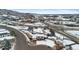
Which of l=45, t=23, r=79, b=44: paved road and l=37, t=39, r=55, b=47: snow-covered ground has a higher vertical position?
l=45, t=23, r=79, b=44: paved road

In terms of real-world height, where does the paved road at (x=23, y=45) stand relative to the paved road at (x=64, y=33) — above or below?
below

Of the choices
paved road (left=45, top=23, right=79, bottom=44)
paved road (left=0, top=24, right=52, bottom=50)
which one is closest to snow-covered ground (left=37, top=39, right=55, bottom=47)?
paved road (left=0, top=24, right=52, bottom=50)

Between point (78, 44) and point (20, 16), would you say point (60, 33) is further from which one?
point (20, 16)

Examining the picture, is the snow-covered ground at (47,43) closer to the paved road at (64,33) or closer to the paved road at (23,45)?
the paved road at (23,45)

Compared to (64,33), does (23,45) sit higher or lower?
lower

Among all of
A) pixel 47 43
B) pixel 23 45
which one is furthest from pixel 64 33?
pixel 23 45

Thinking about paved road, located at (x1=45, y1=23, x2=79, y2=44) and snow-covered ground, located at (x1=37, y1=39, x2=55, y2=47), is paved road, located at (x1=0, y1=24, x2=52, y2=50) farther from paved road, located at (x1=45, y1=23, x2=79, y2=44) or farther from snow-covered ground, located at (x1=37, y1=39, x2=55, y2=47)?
paved road, located at (x1=45, y1=23, x2=79, y2=44)

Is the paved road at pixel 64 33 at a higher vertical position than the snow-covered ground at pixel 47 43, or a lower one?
higher

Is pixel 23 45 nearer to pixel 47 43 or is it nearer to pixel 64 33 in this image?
pixel 47 43

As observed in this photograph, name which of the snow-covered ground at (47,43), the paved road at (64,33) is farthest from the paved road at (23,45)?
the paved road at (64,33)
